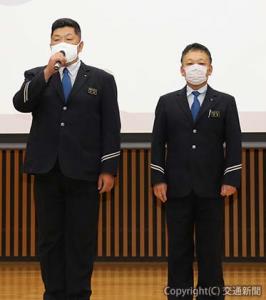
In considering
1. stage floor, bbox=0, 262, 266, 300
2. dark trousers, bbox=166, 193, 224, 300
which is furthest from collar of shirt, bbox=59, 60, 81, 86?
stage floor, bbox=0, 262, 266, 300

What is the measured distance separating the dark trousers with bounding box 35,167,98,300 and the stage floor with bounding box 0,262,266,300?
2.93ft

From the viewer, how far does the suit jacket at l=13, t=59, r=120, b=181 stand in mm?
2414

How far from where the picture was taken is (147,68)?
427 centimetres

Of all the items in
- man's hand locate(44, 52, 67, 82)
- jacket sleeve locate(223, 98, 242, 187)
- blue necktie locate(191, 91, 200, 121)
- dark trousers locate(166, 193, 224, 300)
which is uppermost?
man's hand locate(44, 52, 67, 82)

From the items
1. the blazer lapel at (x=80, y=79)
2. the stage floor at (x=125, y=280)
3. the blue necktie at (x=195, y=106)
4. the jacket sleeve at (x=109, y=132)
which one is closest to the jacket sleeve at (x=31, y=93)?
the blazer lapel at (x=80, y=79)

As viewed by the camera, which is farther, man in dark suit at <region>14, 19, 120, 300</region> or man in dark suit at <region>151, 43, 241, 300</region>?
man in dark suit at <region>151, 43, 241, 300</region>

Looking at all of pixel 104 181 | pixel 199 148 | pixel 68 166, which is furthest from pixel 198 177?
pixel 68 166

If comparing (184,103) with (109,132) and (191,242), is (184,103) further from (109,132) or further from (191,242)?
(191,242)

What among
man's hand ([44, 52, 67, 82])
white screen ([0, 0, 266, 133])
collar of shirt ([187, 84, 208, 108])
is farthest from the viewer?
white screen ([0, 0, 266, 133])

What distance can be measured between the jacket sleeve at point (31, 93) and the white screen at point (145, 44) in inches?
72.7

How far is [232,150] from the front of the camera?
260cm

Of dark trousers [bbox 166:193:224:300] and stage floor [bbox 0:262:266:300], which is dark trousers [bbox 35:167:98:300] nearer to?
dark trousers [bbox 166:193:224:300]

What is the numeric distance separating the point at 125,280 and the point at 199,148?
4.86 feet

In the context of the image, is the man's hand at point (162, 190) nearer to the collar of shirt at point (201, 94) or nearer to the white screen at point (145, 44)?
the collar of shirt at point (201, 94)
